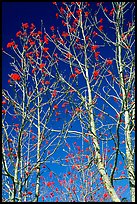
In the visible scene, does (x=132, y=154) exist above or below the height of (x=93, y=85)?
below

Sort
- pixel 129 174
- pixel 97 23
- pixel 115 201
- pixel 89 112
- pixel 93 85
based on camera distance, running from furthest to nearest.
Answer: pixel 97 23, pixel 93 85, pixel 89 112, pixel 129 174, pixel 115 201

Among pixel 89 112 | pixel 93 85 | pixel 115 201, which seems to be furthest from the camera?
pixel 93 85

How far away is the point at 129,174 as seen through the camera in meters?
4.98

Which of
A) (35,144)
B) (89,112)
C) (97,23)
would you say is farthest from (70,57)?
(35,144)

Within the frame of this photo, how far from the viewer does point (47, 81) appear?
20.4 feet

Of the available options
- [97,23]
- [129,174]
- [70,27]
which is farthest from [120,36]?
[129,174]

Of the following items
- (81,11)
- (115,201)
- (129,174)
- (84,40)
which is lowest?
(115,201)

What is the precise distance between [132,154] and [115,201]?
963 millimetres

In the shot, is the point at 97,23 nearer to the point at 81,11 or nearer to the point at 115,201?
the point at 81,11

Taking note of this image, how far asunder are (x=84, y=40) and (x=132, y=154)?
2.74 meters

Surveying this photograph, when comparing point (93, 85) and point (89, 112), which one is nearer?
point (89, 112)

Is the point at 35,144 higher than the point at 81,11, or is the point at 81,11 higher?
the point at 81,11

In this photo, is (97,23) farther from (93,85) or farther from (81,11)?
(93,85)

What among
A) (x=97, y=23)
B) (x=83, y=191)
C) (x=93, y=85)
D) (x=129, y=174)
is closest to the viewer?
(x=129, y=174)
